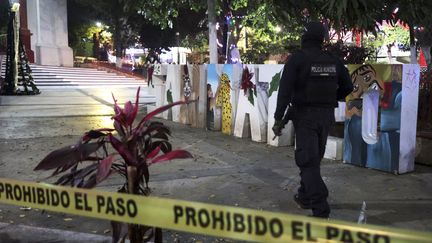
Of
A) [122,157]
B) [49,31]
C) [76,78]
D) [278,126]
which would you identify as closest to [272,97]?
[278,126]

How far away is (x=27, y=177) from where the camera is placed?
19.7ft

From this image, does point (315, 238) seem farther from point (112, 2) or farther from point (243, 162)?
point (112, 2)

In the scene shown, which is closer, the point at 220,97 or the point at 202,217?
the point at 202,217

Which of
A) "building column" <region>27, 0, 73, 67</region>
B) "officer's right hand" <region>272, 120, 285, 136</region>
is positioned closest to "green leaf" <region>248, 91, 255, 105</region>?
"officer's right hand" <region>272, 120, 285, 136</region>

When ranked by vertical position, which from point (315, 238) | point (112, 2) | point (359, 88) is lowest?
point (315, 238)

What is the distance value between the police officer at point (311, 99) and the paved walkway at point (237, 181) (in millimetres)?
493

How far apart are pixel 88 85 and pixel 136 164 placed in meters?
21.9

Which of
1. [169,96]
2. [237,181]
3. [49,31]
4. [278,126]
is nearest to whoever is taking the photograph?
[278,126]

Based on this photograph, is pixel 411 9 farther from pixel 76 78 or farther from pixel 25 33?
pixel 25 33

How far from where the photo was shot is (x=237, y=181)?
19.2 feet

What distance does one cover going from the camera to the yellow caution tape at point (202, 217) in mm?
2119

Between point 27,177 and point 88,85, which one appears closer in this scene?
point 27,177

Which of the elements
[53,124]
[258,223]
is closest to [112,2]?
[53,124]

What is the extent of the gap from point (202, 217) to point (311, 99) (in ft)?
7.14
